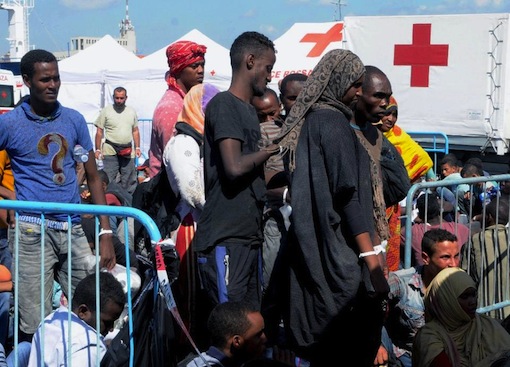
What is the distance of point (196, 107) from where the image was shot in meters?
4.62

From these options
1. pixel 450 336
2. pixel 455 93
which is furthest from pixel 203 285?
pixel 455 93

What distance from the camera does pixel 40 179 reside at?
450cm

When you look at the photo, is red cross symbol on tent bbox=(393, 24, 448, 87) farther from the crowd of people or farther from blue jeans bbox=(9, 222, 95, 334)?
blue jeans bbox=(9, 222, 95, 334)

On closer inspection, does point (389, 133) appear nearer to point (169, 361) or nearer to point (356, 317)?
point (356, 317)

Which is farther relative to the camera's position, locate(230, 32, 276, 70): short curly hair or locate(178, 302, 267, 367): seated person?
locate(230, 32, 276, 70): short curly hair

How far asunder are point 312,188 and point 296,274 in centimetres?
41

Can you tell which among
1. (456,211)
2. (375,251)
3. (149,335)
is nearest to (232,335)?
(149,335)

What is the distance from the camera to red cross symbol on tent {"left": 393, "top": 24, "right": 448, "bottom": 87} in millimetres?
13484

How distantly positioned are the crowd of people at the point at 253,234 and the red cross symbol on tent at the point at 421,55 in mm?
8712

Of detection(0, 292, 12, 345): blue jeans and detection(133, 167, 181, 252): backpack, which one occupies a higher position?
detection(133, 167, 181, 252): backpack

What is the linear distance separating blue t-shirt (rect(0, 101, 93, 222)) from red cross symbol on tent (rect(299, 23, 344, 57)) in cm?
1134

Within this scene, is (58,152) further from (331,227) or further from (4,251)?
(331,227)

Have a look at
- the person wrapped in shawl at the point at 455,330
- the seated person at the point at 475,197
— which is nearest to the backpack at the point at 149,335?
the person wrapped in shawl at the point at 455,330

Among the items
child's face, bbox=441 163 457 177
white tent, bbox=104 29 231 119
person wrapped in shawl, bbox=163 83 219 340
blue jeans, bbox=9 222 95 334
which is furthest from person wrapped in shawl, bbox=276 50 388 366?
white tent, bbox=104 29 231 119
